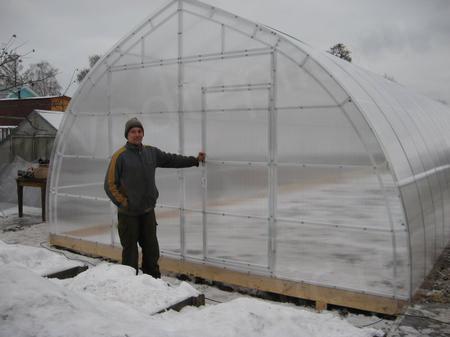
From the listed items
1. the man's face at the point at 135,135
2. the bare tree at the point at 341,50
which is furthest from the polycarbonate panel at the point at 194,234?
the bare tree at the point at 341,50

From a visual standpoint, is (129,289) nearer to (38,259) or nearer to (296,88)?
(38,259)

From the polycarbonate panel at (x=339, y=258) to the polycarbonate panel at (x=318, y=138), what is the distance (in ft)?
2.78

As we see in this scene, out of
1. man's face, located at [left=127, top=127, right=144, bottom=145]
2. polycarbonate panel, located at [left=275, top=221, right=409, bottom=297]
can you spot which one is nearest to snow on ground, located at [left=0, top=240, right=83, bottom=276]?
man's face, located at [left=127, top=127, right=144, bottom=145]

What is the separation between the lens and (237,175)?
6422 millimetres

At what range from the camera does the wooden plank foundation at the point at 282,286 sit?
5.36 metres

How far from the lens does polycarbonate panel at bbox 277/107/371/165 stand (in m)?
5.51

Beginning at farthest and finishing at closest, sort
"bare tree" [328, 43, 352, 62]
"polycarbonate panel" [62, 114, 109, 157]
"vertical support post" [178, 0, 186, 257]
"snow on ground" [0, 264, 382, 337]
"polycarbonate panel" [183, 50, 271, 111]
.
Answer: "bare tree" [328, 43, 352, 62]
"polycarbonate panel" [62, 114, 109, 157]
"vertical support post" [178, 0, 186, 257]
"polycarbonate panel" [183, 50, 271, 111]
"snow on ground" [0, 264, 382, 337]

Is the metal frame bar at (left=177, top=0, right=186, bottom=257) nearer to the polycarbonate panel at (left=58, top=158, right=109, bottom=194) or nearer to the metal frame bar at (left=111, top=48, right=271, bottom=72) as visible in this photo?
the metal frame bar at (left=111, top=48, right=271, bottom=72)

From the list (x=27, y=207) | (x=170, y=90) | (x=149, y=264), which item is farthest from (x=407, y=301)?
(x=27, y=207)

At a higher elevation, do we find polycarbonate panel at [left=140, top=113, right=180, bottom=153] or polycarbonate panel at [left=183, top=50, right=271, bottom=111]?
polycarbonate panel at [left=183, top=50, right=271, bottom=111]

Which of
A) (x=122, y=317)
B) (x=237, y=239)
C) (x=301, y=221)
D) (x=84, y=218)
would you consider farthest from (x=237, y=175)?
(x=122, y=317)

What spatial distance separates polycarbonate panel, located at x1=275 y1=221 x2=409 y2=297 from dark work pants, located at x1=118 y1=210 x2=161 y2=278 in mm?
1623

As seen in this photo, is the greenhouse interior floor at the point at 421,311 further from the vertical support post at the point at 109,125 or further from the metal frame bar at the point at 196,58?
the metal frame bar at the point at 196,58

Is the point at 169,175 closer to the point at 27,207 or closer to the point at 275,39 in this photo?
the point at 275,39
